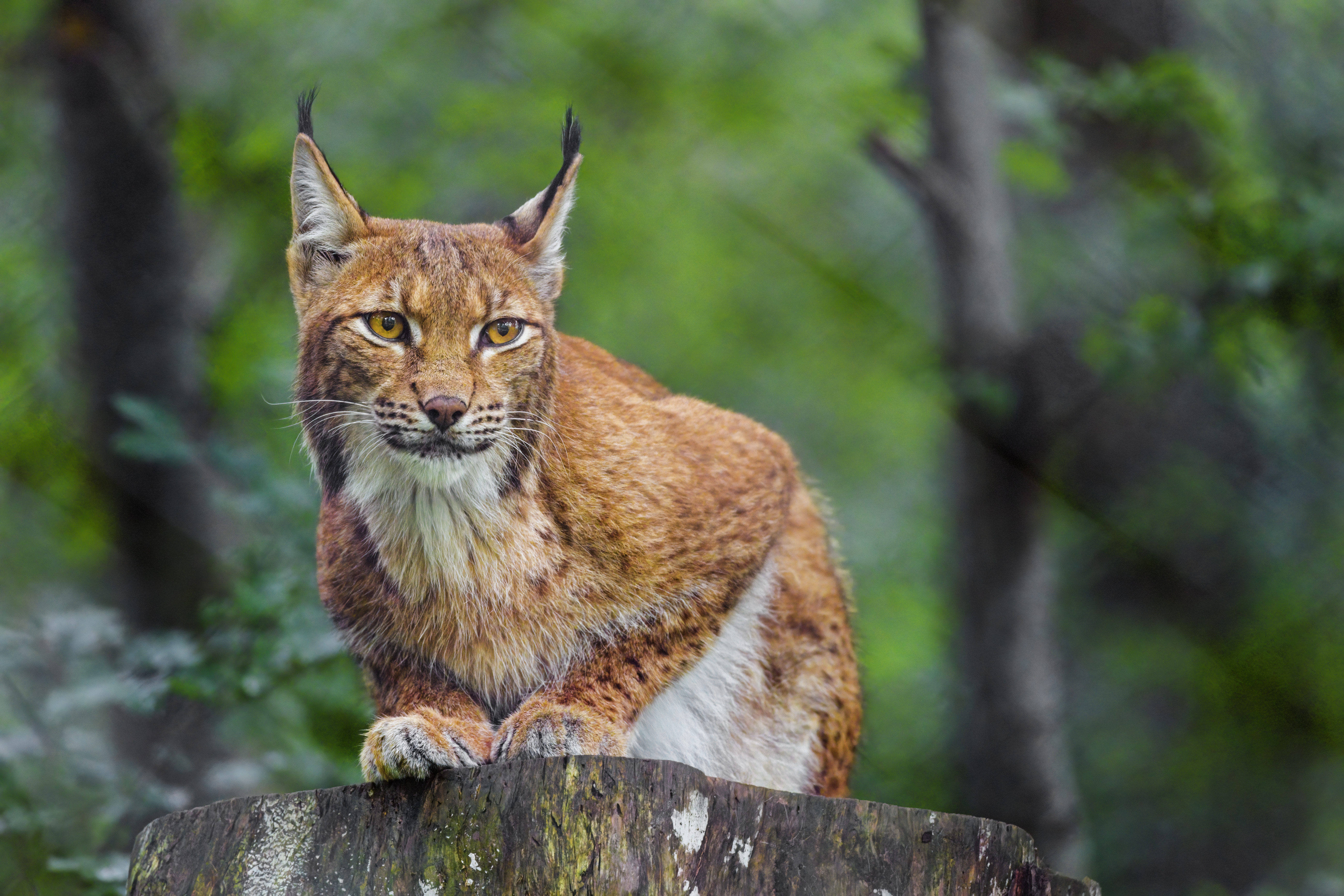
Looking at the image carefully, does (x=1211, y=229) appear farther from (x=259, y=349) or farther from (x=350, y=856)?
(x=350, y=856)

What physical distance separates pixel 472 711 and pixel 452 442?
2.44ft

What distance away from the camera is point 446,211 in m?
7.07

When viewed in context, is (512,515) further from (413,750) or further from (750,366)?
(750,366)

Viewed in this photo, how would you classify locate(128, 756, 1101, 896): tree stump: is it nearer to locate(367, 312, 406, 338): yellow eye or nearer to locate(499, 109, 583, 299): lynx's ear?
locate(367, 312, 406, 338): yellow eye

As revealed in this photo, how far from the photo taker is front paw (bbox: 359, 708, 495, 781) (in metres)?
2.73

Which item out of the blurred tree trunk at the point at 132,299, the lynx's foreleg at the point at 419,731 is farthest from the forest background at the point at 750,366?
the lynx's foreleg at the point at 419,731

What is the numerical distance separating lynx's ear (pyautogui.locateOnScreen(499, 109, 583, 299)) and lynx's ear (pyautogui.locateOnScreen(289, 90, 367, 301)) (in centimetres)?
39

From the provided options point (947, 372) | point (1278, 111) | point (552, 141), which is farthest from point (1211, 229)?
point (552, 141)

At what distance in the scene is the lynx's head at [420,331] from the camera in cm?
296

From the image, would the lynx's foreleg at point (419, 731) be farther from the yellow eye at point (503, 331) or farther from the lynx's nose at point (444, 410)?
the yellow eye at point (503, 331)

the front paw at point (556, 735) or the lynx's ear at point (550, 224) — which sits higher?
the lynx's ear at point (550, 224)

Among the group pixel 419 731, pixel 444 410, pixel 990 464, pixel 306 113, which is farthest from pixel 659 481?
pixel 990 464

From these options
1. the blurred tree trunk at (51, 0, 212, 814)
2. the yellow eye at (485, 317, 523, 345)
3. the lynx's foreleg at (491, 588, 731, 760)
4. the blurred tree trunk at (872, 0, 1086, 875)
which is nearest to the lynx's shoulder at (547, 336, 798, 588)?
the lynx's foreleg at (491, 588, 731, 760)

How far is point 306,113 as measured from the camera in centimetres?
322
